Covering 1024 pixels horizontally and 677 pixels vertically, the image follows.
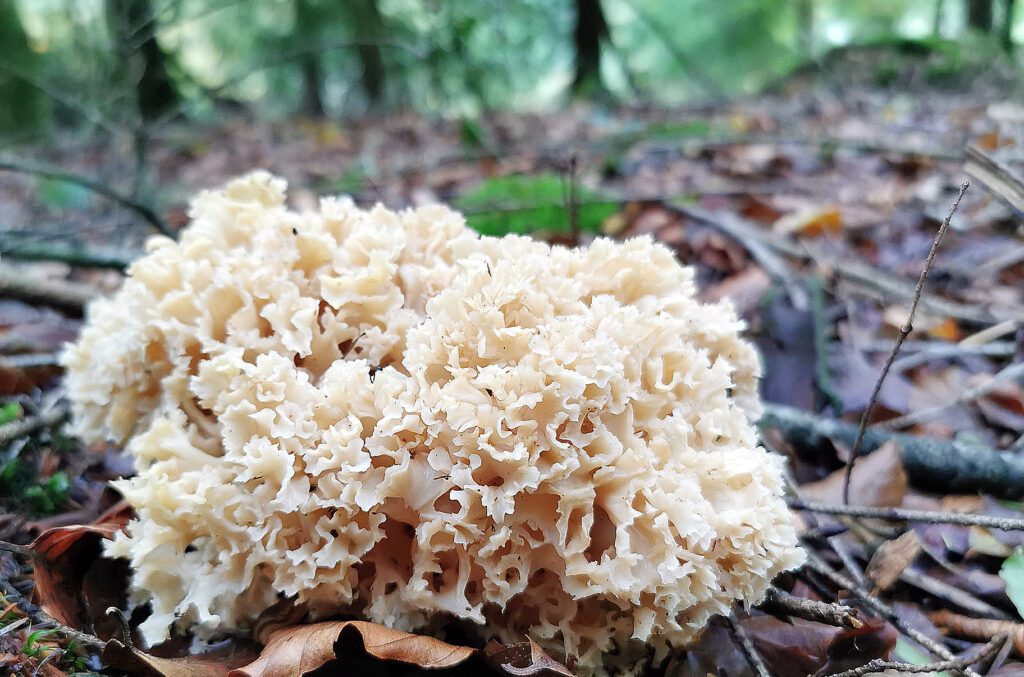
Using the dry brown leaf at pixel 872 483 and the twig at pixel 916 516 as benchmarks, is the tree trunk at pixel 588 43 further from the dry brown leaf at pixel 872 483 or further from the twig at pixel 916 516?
the twig at pixel 916 516

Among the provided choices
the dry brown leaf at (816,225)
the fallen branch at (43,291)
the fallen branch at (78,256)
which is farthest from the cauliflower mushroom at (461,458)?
the dry brown leaf at (816,225)

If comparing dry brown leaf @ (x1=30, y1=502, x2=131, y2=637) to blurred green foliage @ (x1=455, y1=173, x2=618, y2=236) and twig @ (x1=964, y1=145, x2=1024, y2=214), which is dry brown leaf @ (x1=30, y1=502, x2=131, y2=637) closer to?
blurred green foliage @ (x1=455, y1=173, x2=618, y2=236)

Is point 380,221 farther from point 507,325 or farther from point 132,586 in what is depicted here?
point 132,586

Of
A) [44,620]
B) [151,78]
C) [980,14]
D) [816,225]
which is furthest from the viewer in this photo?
[980,14]

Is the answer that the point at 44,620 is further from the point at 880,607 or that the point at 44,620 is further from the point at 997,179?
the point at 997,179

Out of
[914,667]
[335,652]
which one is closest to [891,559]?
[914,667]
